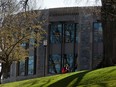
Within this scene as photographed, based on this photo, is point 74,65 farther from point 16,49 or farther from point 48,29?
point 16,49

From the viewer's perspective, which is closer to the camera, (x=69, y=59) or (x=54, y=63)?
(x=69, y=59)

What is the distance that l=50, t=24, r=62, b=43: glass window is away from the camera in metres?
65.9

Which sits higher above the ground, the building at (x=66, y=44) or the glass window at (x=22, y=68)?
the building at (x=66, y=44)

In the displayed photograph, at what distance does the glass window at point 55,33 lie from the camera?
6594cm

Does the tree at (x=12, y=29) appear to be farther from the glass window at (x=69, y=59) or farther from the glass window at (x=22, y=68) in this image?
the glass window at (x=22, y=68)

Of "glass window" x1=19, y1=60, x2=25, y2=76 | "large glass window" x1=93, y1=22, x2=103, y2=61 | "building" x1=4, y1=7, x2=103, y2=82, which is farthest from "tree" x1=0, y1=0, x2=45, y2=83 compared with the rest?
"glass window" x1=19, y1=60, x2=25, y2=76

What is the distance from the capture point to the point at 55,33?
6638cm

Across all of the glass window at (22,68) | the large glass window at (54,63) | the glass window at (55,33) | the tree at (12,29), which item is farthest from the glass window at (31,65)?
the tree at (12,29)

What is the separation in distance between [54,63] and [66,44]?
376cm

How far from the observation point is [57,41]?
6619 cm

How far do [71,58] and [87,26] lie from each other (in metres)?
5.67

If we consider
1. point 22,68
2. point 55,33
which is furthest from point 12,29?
point 22,68

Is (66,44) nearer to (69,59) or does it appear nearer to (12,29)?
(69,59)

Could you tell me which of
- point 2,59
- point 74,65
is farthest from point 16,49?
point 74,65
